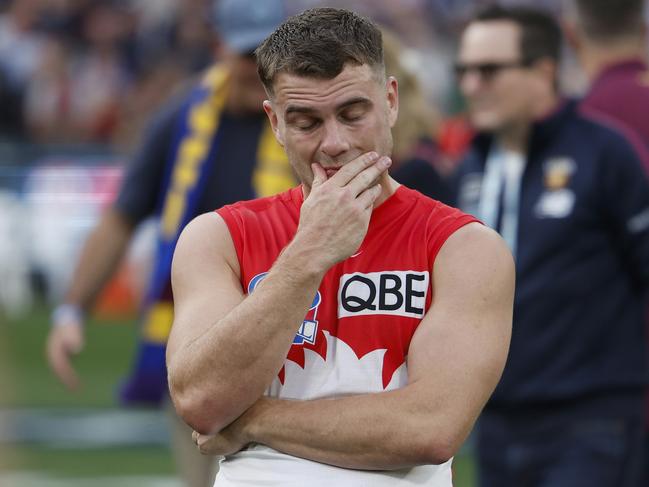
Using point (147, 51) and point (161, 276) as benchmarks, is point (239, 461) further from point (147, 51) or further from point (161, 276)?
point (147, 51)

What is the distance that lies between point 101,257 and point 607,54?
228 cm

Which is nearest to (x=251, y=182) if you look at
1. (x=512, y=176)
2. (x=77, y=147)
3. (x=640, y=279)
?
(x=512, y=176)

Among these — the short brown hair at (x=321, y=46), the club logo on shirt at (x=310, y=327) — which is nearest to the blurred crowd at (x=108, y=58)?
the short brown hair at (x=321, y=46)

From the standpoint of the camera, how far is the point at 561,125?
18.3 feet

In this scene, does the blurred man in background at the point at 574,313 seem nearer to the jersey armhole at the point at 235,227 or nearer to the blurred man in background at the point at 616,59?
the blurred man in background at the point at 616,59

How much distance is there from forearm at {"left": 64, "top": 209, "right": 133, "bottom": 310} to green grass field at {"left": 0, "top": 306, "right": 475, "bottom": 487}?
10.3 feet

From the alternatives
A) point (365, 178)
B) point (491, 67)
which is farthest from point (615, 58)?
point (365, 178)

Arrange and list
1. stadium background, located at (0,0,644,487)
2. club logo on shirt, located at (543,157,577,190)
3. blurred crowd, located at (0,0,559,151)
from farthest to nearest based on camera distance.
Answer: blurred crowd, located at (0,0,559,151) → stadium background, located at (0,0,644,487) → club logo on shirt, located at (543,157,577,190)

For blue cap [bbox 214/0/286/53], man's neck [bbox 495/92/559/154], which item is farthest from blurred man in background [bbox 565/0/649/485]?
blue cap [bbox 214/0/286/53]

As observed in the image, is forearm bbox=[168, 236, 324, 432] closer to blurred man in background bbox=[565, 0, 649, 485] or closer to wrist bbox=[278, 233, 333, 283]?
wrist bbox=[278, 233, 333, 283]

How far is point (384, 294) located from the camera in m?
3.25

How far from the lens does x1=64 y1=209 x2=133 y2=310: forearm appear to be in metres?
6.08

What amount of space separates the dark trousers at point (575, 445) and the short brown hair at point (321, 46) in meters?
2.45

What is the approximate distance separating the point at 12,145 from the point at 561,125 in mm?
12292
